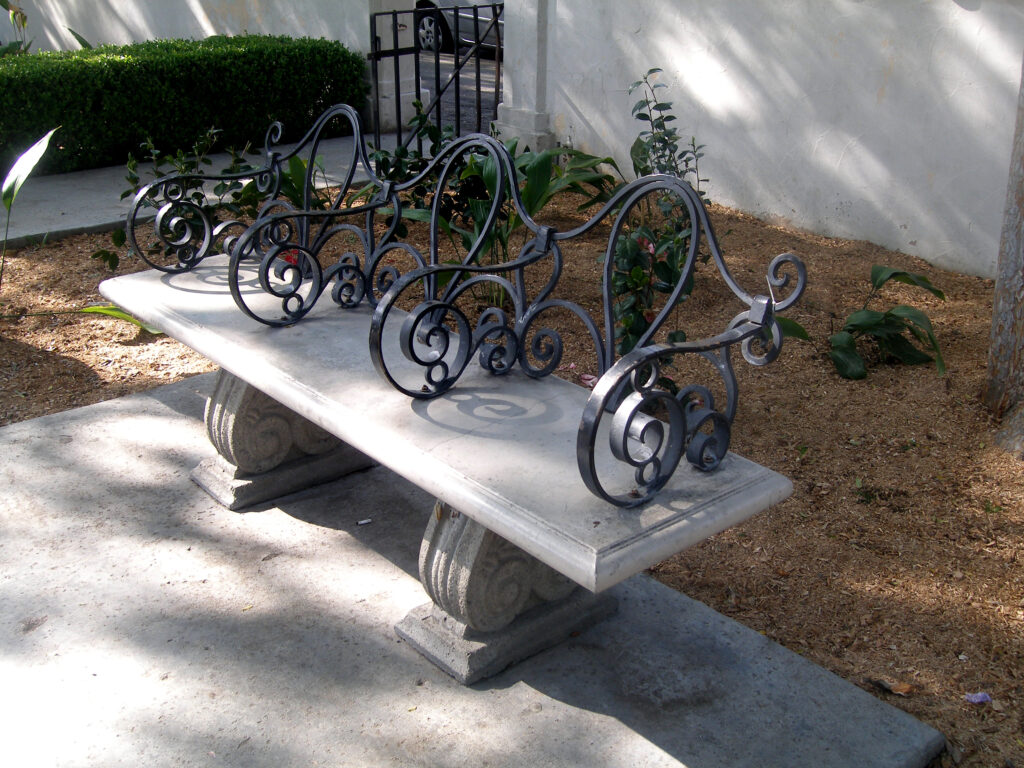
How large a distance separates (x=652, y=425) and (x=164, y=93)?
23.2 ft

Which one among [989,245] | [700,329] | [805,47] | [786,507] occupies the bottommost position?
[786,507]

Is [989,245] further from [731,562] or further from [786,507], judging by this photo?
[731,562]

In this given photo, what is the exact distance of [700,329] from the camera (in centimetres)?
444

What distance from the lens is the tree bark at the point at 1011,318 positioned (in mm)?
3418

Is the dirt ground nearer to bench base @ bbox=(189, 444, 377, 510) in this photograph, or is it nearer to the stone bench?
the stone bench

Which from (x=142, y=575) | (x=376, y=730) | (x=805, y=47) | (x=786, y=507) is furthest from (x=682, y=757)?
(x=805, y=47)

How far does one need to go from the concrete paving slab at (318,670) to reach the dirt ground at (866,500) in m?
0.18

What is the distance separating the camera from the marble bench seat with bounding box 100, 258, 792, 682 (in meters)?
1.99

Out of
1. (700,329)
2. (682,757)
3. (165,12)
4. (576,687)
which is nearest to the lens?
(682,757)

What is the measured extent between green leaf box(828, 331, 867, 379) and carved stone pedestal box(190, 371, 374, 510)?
2043 mm

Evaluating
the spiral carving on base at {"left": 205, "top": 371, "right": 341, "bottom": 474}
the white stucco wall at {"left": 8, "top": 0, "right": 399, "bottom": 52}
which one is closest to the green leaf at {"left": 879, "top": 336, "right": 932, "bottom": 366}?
the spiral carving on base at {"left": 205, "top": 371, "right": 341, "bottom": 474}

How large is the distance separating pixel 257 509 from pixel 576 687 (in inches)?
55.0

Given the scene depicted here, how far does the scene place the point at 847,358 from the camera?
4.00m

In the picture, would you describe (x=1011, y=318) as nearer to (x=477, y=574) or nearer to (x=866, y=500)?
(x=866, y=500)
